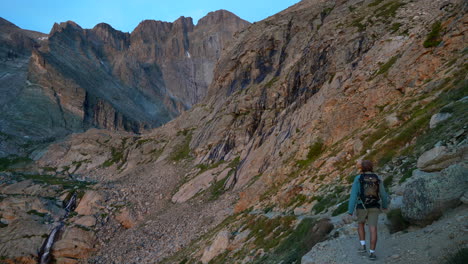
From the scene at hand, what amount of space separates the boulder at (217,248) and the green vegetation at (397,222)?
14.4m

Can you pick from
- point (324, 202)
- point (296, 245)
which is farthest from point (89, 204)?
point (296, 245)

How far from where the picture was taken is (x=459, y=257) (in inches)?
262

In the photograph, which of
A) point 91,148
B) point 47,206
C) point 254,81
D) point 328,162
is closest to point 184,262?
point 328,162

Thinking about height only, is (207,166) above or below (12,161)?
below

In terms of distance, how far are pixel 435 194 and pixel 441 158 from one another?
2474 mm

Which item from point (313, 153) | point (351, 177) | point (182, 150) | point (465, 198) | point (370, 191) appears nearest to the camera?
point (465, 198)

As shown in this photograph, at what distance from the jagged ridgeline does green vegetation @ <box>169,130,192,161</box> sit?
364 mm

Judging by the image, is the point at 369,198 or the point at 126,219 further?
the point at 126,219

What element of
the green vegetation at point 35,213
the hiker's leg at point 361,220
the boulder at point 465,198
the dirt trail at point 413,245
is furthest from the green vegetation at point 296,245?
the green vegetation at point 35,213

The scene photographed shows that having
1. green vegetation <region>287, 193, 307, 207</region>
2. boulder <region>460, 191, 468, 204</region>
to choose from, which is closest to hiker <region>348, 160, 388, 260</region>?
boulder <region>460, 191, 468, 204</region>

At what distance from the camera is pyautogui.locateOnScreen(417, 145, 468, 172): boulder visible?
10.6m

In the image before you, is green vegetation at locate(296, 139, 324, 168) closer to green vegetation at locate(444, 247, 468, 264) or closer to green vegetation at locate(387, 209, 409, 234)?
green vegetation at locate(387, 209, 409, 234)

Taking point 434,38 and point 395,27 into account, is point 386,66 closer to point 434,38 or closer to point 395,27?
point 434,38

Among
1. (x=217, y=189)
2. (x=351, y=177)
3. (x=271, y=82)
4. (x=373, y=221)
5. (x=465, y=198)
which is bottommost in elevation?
(x=217, y=189)
